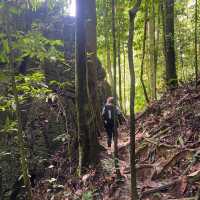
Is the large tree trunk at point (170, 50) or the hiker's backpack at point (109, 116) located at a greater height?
the large tree trunk at point (170, 50)

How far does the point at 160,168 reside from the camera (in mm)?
6824

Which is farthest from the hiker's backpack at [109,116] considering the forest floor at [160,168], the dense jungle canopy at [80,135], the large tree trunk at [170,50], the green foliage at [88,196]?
the large tree trunk at [170,50]

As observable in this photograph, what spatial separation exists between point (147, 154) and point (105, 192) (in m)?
1.87

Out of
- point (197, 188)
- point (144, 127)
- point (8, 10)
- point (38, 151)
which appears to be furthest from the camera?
point (144, 127)

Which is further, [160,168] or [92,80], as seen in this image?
[92,80]

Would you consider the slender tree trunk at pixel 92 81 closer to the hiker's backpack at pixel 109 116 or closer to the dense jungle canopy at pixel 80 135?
the dense jungle canopy at pixel 80 135

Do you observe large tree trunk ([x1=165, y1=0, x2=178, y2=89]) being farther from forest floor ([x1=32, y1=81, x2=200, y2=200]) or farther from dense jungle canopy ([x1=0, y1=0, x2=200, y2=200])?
forest floor ([x1=32, y1=81, x2=200, y2=200])

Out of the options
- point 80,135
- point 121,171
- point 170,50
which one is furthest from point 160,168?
point 170,50

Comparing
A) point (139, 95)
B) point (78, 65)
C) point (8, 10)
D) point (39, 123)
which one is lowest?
point (139, 95)

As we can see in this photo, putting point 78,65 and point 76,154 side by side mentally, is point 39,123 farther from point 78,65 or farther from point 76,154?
point 78,65

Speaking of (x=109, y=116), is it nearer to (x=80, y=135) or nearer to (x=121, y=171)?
(x=80, y=135)

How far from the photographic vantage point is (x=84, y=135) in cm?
762

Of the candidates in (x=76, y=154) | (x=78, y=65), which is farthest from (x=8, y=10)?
(x=76, y=154)

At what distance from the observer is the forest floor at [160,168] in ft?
19.2
